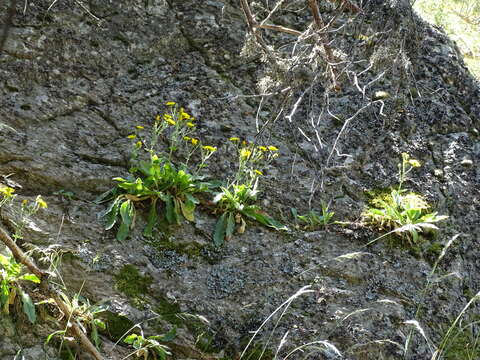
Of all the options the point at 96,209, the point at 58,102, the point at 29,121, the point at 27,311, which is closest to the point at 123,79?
the point at 58,102

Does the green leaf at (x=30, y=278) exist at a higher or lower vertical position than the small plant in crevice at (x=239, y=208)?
lower

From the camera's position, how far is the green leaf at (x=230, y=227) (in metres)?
3.48

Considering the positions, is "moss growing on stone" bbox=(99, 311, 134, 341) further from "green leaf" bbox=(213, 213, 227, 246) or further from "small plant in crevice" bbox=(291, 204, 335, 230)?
"small plant in crevice" bbox=(291, 204, 335, 230)

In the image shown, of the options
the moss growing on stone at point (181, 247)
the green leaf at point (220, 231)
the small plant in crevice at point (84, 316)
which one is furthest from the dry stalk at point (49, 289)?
the green leaf at point (220, 231)

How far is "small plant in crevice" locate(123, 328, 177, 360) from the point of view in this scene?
259 centimetres

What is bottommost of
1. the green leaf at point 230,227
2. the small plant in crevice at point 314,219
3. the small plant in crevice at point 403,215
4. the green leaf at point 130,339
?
the green leaf at point 130,339

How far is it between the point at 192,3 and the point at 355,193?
240 cm

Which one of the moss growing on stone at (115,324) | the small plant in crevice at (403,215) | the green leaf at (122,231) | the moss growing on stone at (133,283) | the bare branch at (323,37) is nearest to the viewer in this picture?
the moss growing on stone at (115,324)

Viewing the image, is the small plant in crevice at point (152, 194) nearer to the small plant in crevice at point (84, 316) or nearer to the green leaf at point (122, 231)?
the green leaf at point (122, 231)

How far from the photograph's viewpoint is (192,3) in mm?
5031

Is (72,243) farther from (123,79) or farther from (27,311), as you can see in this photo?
(123,79)

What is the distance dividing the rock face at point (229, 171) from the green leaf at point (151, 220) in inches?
2.4

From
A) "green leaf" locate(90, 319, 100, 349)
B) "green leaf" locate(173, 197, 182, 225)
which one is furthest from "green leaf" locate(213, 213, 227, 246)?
"green leaf" locate(90, 319, 100, 349)

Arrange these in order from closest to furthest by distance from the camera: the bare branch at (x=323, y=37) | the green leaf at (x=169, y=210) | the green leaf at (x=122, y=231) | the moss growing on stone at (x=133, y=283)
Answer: the bare branch at (x=323, y=37)
the moss growing on stone at (x=133, y=283)
the green leaf at (x=122, y=231)
the green leaf at (x=169, y=210)
